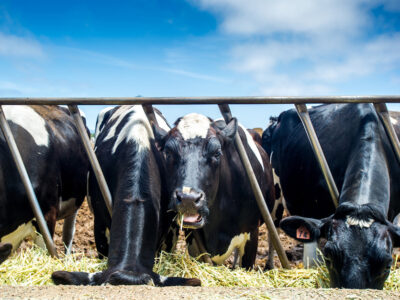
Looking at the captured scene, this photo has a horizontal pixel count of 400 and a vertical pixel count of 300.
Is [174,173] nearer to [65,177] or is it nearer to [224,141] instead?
[224,141]

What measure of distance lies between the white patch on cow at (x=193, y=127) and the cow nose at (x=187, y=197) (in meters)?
0.68

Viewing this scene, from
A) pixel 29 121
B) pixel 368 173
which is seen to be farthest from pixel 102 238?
pixel 368 173

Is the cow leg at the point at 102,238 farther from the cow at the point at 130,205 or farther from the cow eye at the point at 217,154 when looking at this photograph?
the cow eye at the point at 217,154

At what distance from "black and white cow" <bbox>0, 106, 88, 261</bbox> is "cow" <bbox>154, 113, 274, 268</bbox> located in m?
1.64

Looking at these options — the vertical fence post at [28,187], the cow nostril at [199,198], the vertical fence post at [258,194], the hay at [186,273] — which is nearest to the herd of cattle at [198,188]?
the cow nostril at [199,198]

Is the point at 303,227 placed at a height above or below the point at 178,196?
below

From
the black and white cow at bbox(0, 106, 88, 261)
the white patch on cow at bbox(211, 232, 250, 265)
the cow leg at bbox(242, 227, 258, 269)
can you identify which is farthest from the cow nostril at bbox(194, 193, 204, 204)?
the black and white cow at bbox(0, 106, 88, 261)

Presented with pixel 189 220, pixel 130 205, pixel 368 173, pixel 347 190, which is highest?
pixel 368 173

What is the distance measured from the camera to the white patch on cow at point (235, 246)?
5.06 meters

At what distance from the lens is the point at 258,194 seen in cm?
454

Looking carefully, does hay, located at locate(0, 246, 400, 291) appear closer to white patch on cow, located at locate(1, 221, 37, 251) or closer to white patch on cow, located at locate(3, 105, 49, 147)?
white patch on cow, located at locate(1, 221, 37, 251)

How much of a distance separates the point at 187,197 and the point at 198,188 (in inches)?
7.7

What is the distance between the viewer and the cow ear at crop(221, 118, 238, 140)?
4559 mm

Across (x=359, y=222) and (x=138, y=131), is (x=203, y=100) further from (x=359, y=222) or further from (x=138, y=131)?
(x=359, y=222)
